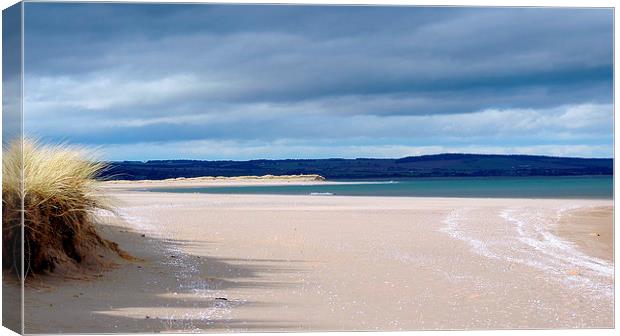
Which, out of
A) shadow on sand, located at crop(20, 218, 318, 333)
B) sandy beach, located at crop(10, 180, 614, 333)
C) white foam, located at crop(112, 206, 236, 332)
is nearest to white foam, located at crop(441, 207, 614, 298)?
sandy beach, located at crop(10, 180, 614, 333)

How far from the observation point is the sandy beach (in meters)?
6.02

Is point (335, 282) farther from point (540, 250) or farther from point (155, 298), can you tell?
point (540, 250)

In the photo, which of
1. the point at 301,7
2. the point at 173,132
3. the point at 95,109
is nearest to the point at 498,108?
the point at 301,7

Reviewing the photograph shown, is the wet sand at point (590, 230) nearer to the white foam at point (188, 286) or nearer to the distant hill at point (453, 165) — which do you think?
the distant hill at point (453, 165)

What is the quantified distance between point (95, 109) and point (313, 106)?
199cm

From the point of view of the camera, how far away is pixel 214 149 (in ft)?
27.8

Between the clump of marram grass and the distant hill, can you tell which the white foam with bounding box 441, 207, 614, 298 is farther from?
the clump of marram grass

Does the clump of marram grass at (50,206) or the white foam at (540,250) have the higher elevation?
the clump of marram grass at (50,206)

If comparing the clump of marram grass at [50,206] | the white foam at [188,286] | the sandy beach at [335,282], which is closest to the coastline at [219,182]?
the sandy beach at [335,282]

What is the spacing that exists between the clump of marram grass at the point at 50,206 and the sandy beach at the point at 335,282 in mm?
253

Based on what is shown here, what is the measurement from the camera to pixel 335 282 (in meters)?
7.20

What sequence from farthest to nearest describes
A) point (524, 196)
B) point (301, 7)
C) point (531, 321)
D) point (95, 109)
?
point (524, 196) < point (95, 109) < point (301, 7) < point (531, 321)

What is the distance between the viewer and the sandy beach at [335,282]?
6.02 metres

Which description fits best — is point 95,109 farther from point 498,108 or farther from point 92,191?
point 498,108
